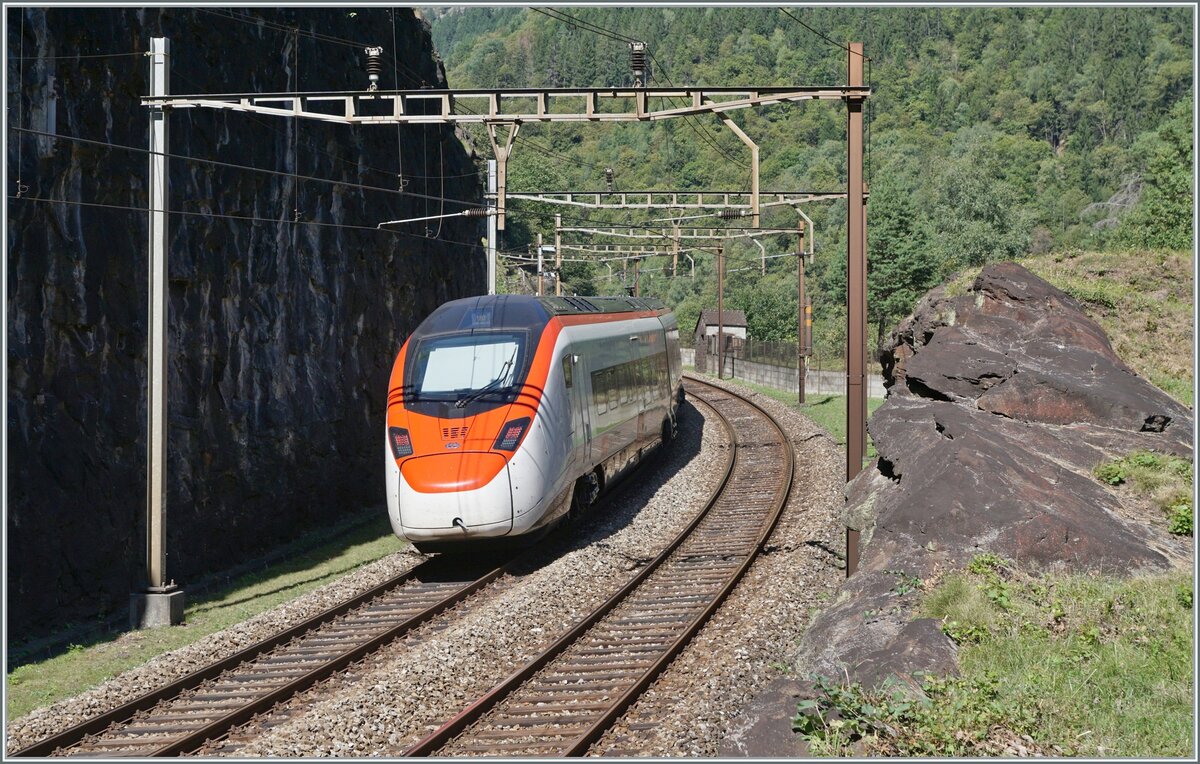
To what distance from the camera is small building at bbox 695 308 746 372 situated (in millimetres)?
64238

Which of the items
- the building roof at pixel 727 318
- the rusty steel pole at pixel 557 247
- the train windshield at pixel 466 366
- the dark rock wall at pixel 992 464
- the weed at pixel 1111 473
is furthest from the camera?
the building roof at pixel 727 318

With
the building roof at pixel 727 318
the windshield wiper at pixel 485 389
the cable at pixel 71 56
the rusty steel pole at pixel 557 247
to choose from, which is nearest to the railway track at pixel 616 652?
the windshield wiper at pixel 485 389

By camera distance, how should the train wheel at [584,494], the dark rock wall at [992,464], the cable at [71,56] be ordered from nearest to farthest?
the dark rock wall at [992,464] → the cable at [71,56] → the train wheel at [584,494]

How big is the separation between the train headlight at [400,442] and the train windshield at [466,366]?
564 millimetres

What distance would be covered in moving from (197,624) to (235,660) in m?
2.90

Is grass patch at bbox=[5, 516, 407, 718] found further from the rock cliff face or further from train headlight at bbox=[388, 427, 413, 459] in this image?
train headlight at bbox=[388, 427, 413, 459]

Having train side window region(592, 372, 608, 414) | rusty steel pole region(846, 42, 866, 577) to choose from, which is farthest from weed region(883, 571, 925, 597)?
train side window region(592, 372, 608, 414)

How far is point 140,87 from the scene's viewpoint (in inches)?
667

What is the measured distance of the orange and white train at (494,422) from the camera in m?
14.8

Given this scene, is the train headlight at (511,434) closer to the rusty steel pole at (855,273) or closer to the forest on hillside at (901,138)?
the rusty steel pole at (855,273)

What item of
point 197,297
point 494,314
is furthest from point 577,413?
point 197,297

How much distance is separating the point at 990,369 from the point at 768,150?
4529 inches

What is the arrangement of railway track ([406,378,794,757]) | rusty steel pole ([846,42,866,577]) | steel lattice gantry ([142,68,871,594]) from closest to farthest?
railway track ([406,378,794,757])
steel lattice gantry ([142,68,871,594])
rusty steel pole ([846,42,866,577])

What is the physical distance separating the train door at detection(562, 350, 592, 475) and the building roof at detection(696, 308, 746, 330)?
52384 mm
